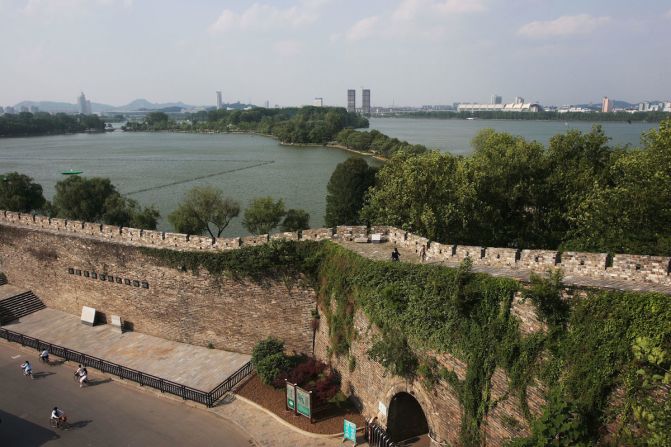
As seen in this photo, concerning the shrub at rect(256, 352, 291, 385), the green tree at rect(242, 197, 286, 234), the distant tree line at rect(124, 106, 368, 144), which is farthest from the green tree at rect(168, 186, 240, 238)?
the distant tree line at rect(124, 106, 368, 144)

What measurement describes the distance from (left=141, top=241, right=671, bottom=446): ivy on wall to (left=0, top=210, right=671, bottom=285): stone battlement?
1174 millimetres

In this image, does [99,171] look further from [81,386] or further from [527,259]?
[527,259]

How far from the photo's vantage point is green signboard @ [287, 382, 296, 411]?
519 inches

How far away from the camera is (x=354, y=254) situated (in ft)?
45.1

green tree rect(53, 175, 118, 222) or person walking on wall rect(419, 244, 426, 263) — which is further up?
person walking on wall rect(419, 244, 426, 263)

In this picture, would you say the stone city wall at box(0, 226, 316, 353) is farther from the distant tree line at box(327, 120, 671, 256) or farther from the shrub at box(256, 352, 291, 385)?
the distant tree line at box(327, 120, 671, 256)

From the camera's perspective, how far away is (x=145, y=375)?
1505 cm

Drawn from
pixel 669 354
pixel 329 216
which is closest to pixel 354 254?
pixel 669 354

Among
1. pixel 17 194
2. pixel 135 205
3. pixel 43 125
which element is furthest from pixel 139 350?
pixel 43 125

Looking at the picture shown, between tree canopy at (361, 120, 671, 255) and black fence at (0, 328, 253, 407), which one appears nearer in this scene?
black fence at (0, 328, 253, 407)

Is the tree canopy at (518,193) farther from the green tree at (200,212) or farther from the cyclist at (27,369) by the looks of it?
the cyclist at (27,369)

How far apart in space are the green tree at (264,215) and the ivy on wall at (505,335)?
12732mm

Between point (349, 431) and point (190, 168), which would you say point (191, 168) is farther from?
point (349, 431)

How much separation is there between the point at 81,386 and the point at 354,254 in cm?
957
